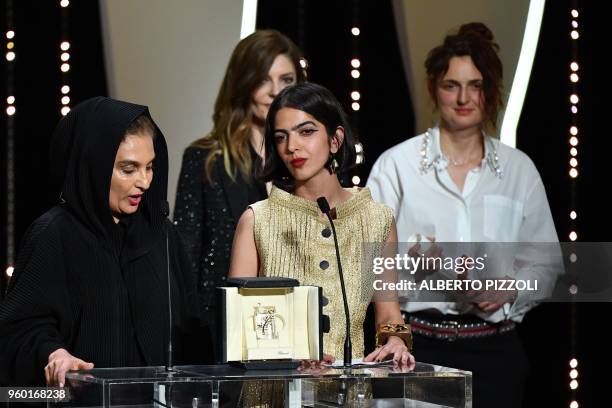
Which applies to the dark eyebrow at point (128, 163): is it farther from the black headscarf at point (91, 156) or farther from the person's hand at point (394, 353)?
the person's hand at point (394, 353)

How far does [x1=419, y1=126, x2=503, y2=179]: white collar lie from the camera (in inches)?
179

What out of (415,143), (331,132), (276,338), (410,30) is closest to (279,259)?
(331,132)

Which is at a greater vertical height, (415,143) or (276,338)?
(415,143)

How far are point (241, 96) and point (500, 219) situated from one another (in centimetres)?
109

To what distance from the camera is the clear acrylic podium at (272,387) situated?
254 centimetres

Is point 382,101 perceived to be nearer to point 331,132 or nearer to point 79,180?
point 331,132

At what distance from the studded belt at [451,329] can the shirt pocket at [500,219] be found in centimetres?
38

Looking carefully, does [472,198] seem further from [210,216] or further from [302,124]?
[302,124]

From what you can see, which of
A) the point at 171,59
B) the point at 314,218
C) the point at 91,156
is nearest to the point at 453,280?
the point at 314,218

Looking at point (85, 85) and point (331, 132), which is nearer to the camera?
point (331, 132)

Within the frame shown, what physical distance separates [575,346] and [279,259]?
200 centimetres

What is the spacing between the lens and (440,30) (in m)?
4.76

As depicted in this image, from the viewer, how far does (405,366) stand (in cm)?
285

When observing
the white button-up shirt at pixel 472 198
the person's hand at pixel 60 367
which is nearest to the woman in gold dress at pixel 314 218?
the person's hand at pixel 60 367
